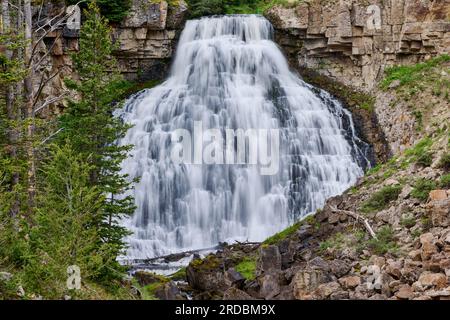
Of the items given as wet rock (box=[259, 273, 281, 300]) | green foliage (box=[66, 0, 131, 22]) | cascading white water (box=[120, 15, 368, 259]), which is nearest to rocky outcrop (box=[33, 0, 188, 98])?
green foliage (box=[66, 0, 131, 22])

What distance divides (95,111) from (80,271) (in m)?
8.25

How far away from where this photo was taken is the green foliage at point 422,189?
→ 658 inches

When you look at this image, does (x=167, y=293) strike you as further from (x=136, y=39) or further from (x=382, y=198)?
(x=136, y=39)

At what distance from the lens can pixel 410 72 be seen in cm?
3164

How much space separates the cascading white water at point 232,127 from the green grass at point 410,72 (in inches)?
130

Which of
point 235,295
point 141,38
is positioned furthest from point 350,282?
point 141,38

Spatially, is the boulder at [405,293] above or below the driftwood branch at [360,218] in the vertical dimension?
below

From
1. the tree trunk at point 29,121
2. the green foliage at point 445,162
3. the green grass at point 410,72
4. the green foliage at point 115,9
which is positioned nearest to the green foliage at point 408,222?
the green foliage at point 445,162

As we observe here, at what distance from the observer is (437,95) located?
2911cm

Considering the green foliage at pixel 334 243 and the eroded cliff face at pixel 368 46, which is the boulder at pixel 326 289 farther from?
the eroded cliff face at pixel 368 46

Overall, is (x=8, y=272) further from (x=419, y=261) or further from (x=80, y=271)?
(x=419, y=261)

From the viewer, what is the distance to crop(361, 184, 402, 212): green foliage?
59.7ft
